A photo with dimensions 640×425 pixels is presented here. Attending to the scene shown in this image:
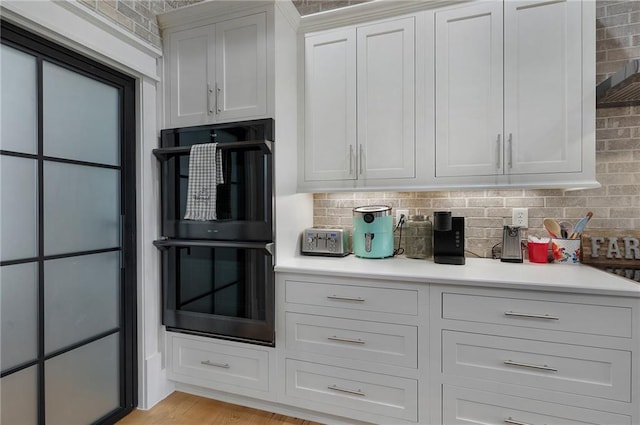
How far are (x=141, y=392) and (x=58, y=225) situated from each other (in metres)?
1.09

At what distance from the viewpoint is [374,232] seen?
1.92m

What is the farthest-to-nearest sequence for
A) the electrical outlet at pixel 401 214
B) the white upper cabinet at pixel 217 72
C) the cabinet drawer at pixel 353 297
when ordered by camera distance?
the electrical outlet at pixel 401 214
the white upper cabinet at pixel 217 72
the cabinet drawer at pixel 353 297

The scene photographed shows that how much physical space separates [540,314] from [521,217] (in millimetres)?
703

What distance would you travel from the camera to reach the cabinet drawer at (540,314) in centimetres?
129

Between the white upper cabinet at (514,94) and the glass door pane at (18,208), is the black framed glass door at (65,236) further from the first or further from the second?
the white upper cabinet at (514,94)

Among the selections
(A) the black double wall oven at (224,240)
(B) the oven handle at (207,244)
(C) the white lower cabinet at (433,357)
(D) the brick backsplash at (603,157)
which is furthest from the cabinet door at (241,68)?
(C) the white lower cabinet at (433,357)

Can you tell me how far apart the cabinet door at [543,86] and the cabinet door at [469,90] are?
2.4 inches

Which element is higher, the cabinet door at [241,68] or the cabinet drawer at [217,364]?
the cabinet door at [241,68]

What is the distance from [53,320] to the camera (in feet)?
4.75

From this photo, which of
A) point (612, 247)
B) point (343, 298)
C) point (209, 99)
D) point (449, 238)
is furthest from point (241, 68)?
point (612, 247)

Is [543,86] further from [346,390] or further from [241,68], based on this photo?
[346,390]

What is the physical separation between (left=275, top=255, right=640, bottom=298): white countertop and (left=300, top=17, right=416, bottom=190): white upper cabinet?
0.51 m

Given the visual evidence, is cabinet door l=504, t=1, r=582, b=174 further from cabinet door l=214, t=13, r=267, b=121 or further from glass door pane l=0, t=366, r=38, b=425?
glass door pane l=0, t=366, r=38, b=425

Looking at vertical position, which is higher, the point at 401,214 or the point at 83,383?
the point at 401,214
